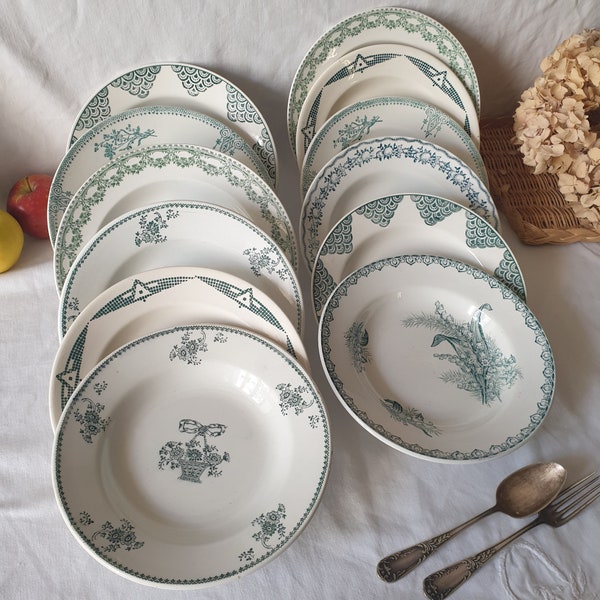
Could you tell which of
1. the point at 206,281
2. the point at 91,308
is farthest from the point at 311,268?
the point at 91,308

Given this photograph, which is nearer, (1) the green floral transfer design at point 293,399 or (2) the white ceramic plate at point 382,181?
(1) the green floral transfer design at point 293,399

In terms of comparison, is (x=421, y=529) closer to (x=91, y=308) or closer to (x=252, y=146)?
(x=91, y=308)

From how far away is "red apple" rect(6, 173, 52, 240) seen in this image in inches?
33.6

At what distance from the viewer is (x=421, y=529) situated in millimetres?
680

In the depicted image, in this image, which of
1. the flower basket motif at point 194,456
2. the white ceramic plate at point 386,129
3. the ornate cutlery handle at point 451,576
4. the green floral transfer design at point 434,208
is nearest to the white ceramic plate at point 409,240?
the green floral transfer design at point 434,208

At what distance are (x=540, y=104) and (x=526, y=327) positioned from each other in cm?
35

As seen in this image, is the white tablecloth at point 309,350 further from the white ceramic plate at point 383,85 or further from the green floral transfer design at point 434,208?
the green floral transfer design at point 434,208

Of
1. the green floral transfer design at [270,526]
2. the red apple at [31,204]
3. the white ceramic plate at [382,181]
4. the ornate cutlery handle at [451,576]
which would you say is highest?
the white ceramic plate at [382,181]

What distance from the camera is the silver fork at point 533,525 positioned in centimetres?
63

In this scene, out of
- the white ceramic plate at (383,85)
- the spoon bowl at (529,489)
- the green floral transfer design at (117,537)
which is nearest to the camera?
the green floral transfer design at (117,537)

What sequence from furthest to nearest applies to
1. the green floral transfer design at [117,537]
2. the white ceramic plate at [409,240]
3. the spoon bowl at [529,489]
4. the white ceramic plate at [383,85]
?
the white ceramic plate at [383,85]
the white ceramic plate at [409,240]
the spoon bowl at [529,489]
the green floral transfer design at [117,537]

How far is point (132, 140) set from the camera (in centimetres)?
82

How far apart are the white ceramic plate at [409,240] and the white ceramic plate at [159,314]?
4.6 inches

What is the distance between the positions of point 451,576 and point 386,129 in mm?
599
